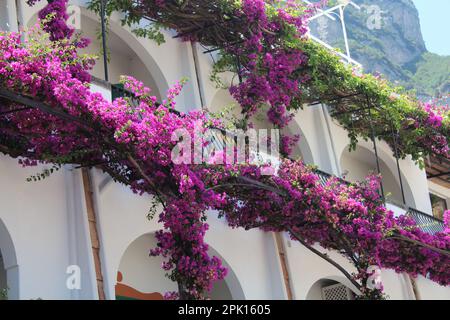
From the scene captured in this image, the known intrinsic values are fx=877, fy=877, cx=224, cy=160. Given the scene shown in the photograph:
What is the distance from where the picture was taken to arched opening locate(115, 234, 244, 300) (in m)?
13.5

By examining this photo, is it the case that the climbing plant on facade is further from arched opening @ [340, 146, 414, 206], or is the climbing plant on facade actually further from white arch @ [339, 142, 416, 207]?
arched opening @ [340, 146, 414, 206]

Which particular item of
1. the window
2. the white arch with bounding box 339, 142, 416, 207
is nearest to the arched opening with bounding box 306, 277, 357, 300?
the white arch with bounding box 339, 142, 416, 207

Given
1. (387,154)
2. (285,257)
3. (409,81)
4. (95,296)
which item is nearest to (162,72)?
(285,257)

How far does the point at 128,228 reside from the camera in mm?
12141

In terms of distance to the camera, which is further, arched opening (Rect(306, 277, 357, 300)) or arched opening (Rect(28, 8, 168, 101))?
arched opening (Rect(306, 277, 357, 300))

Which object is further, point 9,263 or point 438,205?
point 438,205

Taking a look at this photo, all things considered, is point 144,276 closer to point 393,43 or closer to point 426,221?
point 426,221

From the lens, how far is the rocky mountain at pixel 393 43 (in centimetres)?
5200

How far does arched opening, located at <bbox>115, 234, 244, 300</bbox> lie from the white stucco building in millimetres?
16

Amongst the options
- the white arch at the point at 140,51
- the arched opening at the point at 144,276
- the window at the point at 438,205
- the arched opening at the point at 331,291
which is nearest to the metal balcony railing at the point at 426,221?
the arched opening at the point at 331,291

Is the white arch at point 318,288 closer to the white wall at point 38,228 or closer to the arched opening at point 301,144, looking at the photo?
the arched opening at point 301,144

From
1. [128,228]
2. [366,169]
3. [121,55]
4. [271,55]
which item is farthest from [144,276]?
[366,169]

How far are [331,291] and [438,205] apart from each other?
7844 mm

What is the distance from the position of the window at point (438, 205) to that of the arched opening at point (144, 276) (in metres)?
11.4
